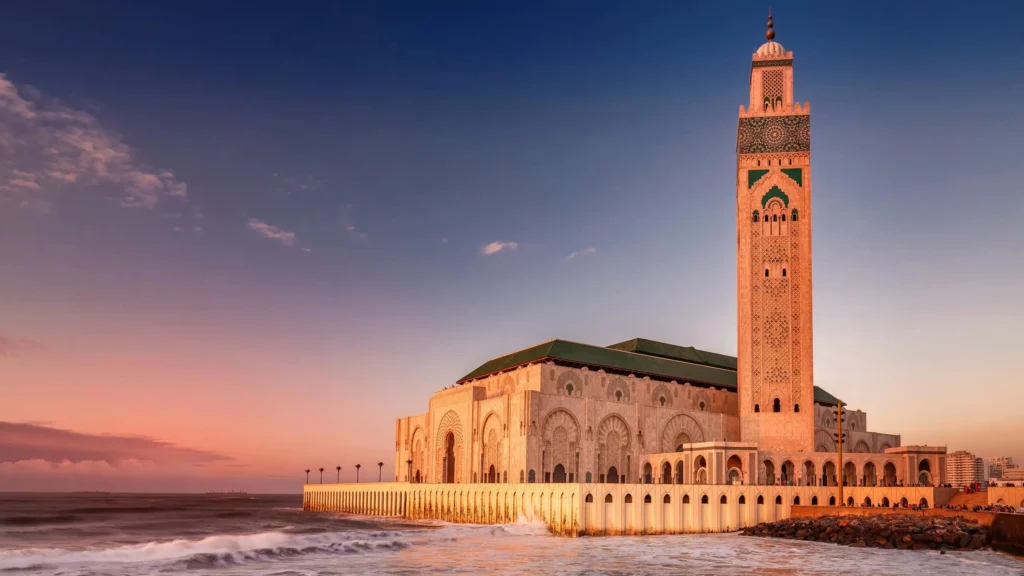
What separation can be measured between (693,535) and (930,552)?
1201 centimetres

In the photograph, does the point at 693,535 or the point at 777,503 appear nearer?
the point at 693,535

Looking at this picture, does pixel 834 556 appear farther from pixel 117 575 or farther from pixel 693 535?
pixel 117 575

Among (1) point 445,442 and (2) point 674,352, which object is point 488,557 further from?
(2) point 674,352

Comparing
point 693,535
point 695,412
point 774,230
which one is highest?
point 774,230

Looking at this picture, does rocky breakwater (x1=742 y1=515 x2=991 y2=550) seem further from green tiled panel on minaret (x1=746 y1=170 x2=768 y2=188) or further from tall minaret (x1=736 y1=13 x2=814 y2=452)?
green tiled panel on minaret (x1=746 y1=170 x2=768 y2=188)

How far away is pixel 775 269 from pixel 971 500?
21.4 metres

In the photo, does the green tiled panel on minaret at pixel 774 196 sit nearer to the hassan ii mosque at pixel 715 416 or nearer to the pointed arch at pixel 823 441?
the hassan ii mosque at pixel 715 416

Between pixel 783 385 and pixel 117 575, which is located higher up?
pixel 783 385

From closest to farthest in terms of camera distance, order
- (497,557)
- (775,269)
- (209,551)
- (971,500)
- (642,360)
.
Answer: (497,557), (209,551), (971,500), (775,269), (642,360)

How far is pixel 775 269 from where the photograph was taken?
60.4 metres

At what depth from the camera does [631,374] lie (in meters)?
66.4

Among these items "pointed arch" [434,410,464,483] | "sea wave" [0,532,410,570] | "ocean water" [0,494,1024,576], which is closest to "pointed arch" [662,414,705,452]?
"pointed arch" [434,410,464,483]

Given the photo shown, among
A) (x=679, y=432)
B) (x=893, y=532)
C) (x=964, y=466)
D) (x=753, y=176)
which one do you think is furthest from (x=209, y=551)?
(x=964, y=466)

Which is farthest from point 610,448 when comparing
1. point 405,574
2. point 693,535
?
point 405,574
